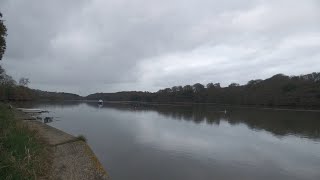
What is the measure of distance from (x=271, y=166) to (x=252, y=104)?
12470 cm

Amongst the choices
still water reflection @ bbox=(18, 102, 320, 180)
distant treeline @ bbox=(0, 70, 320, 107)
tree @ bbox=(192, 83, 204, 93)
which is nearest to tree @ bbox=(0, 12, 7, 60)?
still water reflection @ bbox=(18, 102, 320, 180)

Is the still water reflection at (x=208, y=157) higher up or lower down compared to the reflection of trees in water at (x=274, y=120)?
lower down

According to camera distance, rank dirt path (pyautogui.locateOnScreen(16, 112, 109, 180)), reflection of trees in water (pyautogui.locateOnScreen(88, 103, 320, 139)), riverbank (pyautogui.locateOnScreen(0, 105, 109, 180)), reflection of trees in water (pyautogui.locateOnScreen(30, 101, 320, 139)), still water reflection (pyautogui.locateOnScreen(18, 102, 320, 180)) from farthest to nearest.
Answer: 1. reflection of trees in water (pyautogui.locateOnScreen(30, 101, 320, 139))
2. reflection of trees in water (pyautogui.locateOnScreen(88, 103, 320, 139))
3. still water reflection (pyautogui.locateOnScreen(18, 102, 320, 180))
4. dirt path (pyautogui.locateOnScreen(16, 112, 109, 180))
5. riverbank (pyautogui.locateOnScreen(0, 105, 109, 180))

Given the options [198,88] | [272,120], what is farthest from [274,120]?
[198,88]

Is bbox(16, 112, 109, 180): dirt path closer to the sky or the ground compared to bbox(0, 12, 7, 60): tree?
closer to the ground

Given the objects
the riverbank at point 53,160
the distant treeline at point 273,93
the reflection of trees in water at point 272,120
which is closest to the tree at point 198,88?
the distant treeline at point 273,93

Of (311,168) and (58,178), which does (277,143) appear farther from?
(58,178)

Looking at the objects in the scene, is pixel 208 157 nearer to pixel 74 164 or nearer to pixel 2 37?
pixel 74 164

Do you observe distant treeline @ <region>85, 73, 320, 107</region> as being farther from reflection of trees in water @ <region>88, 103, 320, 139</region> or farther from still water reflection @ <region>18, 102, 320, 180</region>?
still water reflection @ <region>18, 102, 320, 180</region>

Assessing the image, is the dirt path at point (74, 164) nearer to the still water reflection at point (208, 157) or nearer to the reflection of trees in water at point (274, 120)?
the still water reflection at point (208, 157)

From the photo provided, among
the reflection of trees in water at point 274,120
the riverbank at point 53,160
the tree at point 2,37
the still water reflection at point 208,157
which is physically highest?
the tree at point 2,37

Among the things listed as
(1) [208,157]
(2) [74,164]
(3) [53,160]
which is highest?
(3) [53,160]

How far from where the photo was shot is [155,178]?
18.7 metres

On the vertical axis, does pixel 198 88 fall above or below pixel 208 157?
above
